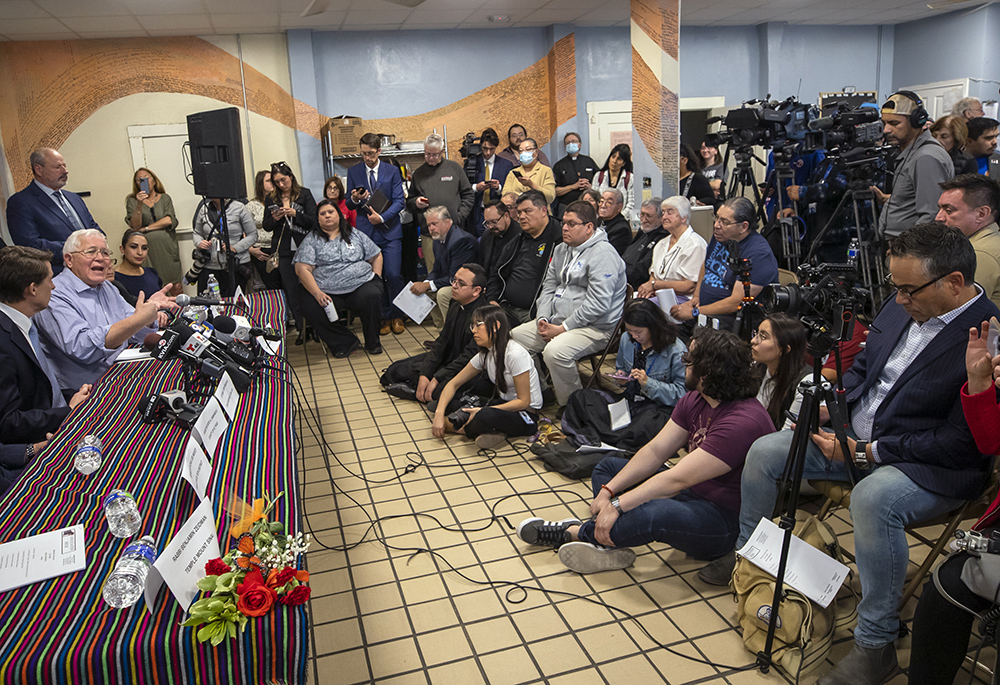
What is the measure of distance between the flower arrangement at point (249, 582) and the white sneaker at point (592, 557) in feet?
3.94

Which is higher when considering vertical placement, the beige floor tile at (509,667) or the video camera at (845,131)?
the video camera at (845,131)

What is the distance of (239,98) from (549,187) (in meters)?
3.56

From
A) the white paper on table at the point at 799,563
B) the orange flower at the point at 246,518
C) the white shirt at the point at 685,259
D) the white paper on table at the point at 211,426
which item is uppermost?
the white shirt at the point at 685,259

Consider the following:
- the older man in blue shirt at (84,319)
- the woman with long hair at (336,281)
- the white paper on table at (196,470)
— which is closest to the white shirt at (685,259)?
the woman with long hair at (336,281)

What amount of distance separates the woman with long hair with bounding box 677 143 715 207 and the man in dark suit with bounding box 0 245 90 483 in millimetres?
4739

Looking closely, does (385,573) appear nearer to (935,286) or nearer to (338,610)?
(338,610)

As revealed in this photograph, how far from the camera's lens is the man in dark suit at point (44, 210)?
4793 mm

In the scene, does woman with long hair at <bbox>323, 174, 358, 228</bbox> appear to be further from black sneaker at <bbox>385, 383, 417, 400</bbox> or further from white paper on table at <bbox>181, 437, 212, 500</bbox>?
white paper on table at <bbox>181, 437, 212, 500</bbox>

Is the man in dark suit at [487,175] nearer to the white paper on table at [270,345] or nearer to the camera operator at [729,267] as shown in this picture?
the camera operator at [729,267]

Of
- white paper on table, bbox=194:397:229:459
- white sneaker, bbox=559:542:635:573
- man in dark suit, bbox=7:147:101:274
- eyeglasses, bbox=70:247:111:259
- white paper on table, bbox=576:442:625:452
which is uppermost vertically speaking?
man in dark suit, bbox=7:147:101:274

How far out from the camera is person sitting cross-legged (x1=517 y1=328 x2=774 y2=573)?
8.18 ft

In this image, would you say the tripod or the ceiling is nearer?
the tripod

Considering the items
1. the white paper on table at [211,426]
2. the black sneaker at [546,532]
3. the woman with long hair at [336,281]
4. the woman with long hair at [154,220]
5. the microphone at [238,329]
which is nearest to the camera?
the white paper on table at [211,426]

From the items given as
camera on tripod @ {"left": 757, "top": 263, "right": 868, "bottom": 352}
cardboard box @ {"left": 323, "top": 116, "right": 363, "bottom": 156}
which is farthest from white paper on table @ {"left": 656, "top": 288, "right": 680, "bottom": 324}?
cardboard box @ {"left": 323, "top": 116, "right": 363, "bottom": 156}
